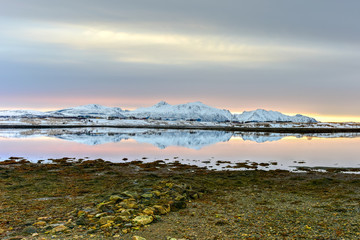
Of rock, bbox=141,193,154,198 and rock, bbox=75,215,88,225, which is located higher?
rock, bbox=141,193,154,198

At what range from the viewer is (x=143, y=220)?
12.6 meters

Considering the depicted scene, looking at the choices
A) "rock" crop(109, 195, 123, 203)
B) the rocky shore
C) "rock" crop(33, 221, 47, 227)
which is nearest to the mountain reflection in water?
the rocky shore

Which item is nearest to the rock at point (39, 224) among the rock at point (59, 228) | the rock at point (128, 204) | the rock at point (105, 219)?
the rock at point (59, 228)

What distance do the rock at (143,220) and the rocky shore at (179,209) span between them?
0.16ft

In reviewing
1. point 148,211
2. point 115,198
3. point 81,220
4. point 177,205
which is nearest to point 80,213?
point 81,220

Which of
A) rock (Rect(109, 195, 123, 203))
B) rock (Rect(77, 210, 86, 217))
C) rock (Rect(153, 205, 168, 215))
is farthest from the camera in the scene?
rock (Rect(109, 195, 123, 203))

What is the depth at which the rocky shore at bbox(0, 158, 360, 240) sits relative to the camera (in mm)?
11578

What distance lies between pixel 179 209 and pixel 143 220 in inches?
126

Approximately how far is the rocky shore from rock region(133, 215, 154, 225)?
0.05 m

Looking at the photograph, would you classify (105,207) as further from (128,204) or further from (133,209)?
(133,209)

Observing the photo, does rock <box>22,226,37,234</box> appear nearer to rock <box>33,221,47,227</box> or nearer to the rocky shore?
the rocky shore

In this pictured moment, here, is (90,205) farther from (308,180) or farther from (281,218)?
(308,180)

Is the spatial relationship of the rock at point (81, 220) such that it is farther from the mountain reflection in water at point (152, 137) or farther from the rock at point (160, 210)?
the mountain reflection in water at point (152, 137)

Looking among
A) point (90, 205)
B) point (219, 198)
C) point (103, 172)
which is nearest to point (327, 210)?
point (219, 198)
